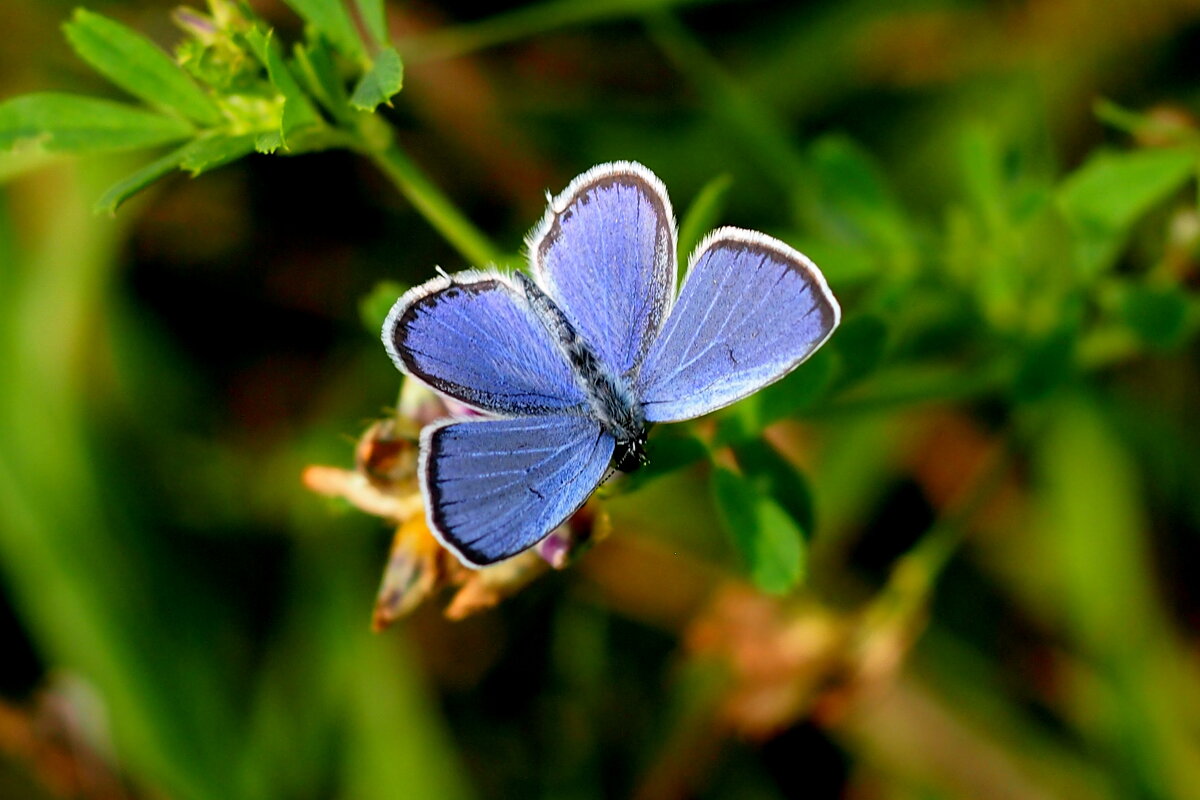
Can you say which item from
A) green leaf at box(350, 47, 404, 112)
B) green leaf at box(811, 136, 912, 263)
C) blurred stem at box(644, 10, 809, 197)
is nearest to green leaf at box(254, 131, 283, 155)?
green leaf at box(350, 47, 404, 112)

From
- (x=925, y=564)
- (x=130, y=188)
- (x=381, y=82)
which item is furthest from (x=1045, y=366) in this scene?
(x=130, y=188)

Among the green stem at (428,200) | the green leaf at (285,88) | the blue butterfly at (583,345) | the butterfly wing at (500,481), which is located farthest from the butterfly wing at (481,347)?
the green leaf at (285,88)

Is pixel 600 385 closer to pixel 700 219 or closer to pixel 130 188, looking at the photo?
pixel 700 219

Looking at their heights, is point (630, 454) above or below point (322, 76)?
below

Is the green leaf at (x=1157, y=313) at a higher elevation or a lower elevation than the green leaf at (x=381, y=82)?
lower

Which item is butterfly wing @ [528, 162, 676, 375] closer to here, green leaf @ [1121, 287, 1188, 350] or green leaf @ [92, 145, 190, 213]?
green leaf @ [92, 145, 190, 213]

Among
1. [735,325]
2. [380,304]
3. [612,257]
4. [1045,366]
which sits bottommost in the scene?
[1045,366]

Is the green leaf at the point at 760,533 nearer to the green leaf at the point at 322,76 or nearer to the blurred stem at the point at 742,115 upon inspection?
the green leaf at the point at 322,76
